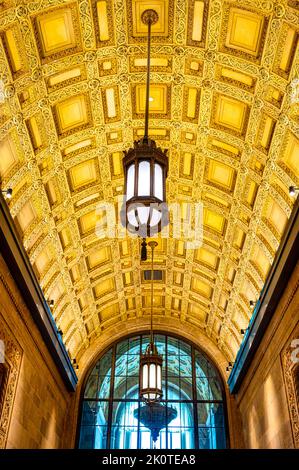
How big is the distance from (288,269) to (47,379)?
7411 millimetres

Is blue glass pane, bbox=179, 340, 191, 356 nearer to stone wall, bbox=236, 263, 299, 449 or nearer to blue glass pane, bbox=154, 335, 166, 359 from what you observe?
blue glass pane, bbox=154, 335, 166, 359

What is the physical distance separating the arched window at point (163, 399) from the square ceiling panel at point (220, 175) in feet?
24.4

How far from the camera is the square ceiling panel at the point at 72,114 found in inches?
365

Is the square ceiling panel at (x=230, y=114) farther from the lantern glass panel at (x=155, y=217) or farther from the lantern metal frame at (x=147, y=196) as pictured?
the lantern glass panel at (x=155, y=217)

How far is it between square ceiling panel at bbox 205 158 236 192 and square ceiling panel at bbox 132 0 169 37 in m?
3.35

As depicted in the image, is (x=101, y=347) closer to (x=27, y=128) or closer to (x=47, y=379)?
(x=47, y=379)

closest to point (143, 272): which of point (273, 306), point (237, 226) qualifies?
point (237, 226)

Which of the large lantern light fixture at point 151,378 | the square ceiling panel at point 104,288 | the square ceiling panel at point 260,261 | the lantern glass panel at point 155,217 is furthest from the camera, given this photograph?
the square ceiling panel at point 104,288

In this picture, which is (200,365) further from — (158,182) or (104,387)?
(158,182)

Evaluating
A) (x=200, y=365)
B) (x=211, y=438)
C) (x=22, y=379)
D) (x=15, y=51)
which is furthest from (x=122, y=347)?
(x=15, y=51)

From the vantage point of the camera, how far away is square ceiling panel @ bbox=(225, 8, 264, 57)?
7641 millimetres

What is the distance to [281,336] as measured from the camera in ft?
32.7

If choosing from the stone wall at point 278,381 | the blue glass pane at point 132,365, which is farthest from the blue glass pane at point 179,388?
the stone wall at point 278,381

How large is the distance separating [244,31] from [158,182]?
4.10 metres
